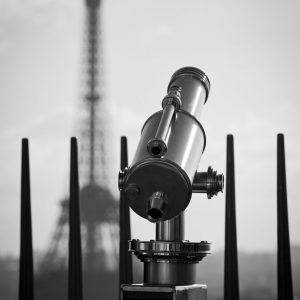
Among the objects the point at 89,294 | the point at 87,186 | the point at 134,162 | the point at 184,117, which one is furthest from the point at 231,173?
the point at 87,186

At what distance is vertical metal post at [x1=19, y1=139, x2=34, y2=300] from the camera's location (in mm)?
2031

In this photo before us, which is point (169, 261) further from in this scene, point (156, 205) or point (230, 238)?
point (230, 238)

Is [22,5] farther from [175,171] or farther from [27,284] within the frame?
[175,171]

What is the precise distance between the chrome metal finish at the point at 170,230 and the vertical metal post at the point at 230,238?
0.76m

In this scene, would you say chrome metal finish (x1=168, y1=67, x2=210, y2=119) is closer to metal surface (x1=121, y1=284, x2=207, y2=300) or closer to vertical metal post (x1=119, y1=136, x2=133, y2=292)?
metal surface (x1=121, y1=284, x2=207, y2=300)

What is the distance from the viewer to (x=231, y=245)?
2049 millimetres

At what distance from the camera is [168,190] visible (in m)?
1.17

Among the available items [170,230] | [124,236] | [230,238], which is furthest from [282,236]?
[170,230]

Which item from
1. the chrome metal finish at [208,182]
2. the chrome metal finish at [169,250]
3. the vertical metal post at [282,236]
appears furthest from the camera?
the vertical metal post at [282,236]

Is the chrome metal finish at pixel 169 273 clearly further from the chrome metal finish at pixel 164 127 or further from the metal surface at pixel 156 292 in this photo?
the chrome metal finish at pixel 164 127

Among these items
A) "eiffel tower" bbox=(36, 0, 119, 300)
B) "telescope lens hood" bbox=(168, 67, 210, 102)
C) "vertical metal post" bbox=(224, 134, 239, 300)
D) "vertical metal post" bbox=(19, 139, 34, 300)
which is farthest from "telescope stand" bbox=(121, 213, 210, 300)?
"eiffel tower" bbox=(36, 0, 119, 300)

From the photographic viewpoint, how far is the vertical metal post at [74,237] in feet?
6.64

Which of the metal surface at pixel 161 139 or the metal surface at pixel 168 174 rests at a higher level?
the metal surface at pixel 161 139

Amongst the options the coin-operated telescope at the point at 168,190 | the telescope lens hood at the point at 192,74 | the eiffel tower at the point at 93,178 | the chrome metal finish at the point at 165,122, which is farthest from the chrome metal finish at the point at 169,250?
the eiffel tower at the point at 93,178
